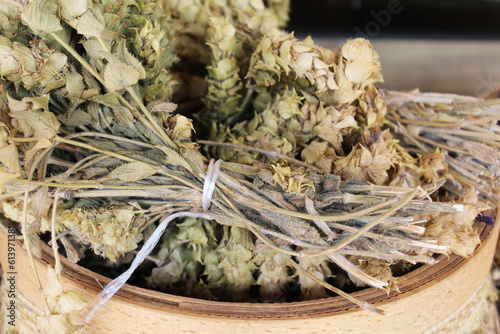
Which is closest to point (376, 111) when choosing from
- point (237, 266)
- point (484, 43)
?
point (237, 266)

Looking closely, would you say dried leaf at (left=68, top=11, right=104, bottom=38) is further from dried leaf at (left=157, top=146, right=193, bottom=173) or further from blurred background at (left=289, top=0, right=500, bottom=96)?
blurred background at (left=289, top=0, right=500, bottom=96)

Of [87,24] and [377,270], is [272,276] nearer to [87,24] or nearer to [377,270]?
[377,270]

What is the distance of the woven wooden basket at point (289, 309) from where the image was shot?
0.47m

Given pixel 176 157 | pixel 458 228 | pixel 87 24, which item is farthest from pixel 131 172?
pixel 458 228

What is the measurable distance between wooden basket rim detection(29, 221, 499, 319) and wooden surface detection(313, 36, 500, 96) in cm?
129

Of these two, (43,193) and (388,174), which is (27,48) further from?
(388,174)

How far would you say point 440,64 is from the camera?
1.91m

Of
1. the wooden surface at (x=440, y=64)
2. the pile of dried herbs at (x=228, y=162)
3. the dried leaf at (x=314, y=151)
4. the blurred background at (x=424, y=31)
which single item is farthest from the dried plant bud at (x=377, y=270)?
the blurred background at (x=424, y=31)

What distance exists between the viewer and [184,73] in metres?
0.81

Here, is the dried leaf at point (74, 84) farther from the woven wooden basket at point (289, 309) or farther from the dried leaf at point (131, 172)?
the woven wooden basket at point (289, 309)

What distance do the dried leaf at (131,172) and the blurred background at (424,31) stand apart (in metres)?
1.56

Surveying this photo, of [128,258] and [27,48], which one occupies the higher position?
[27,48]

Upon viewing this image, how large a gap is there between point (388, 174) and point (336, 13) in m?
1.57

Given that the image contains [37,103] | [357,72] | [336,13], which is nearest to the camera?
[37,103]
